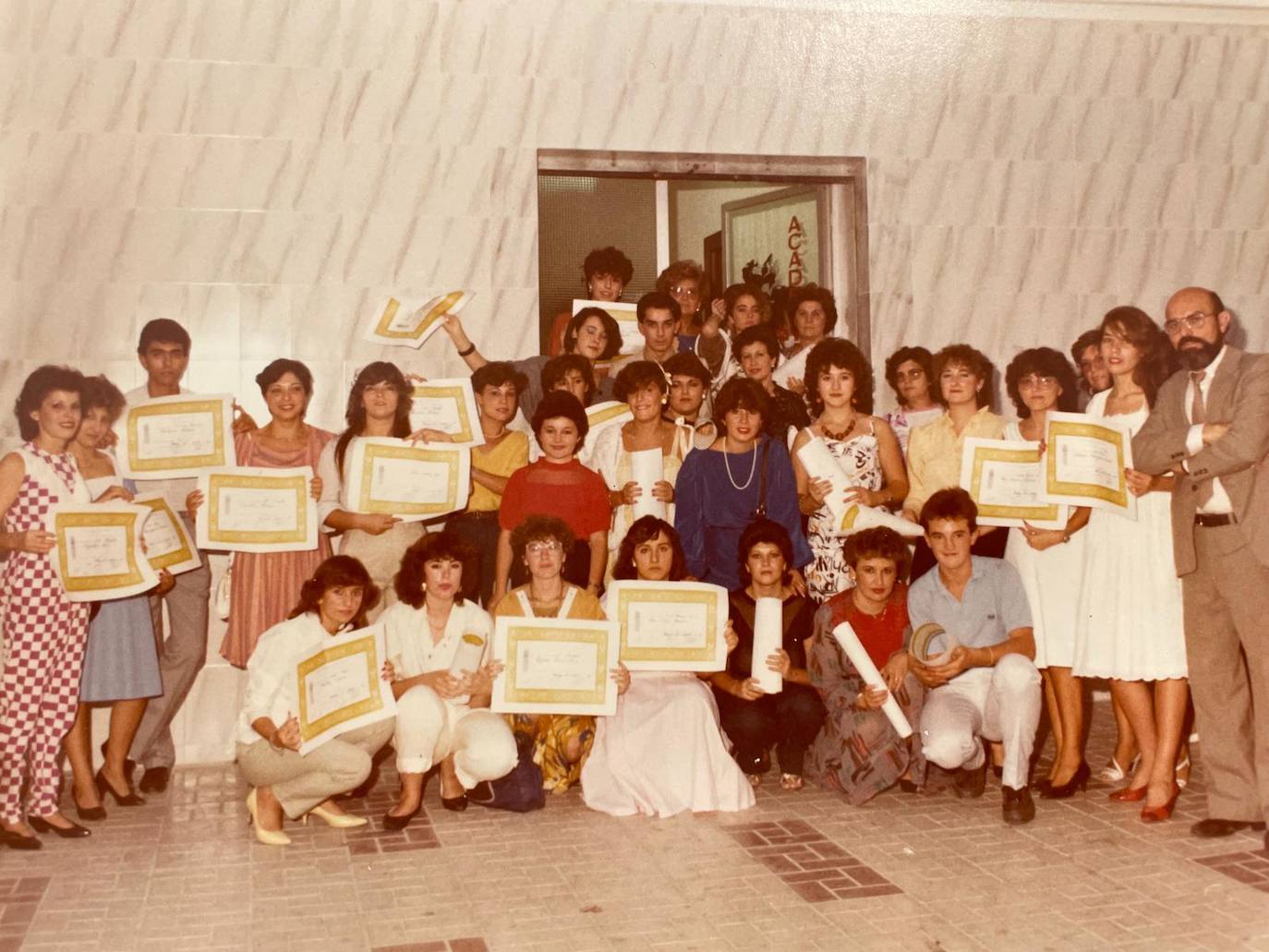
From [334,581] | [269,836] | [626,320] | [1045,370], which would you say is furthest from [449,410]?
[1045,370]

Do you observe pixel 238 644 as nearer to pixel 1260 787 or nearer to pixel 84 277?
pixel 84 277

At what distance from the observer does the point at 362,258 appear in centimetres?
730

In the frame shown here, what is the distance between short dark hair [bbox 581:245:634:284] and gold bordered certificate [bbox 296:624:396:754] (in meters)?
2.46

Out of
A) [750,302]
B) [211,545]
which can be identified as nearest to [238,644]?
[211,545]

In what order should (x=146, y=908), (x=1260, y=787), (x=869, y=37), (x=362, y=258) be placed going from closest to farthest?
(x=146, y=908) < (x=1260, y=787) < (x=362, y=258) < (x=869, y=37)

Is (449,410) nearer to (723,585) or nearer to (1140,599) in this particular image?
(723,585)

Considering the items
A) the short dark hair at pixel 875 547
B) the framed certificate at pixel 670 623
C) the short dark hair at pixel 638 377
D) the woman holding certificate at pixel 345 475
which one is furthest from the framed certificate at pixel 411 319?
the short dark hair at pixel 875 547

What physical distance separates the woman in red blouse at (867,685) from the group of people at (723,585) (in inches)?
0.5

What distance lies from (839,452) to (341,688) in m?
2.46

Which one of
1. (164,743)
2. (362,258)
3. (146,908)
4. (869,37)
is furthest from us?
(869,37)

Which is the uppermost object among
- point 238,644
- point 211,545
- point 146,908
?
point 211,545

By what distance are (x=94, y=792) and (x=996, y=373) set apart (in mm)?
5433

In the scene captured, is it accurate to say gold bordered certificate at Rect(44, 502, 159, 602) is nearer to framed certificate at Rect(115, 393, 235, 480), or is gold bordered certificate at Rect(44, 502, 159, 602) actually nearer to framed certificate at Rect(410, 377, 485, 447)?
framed certificate at Rect(115, 393, 235, 480)

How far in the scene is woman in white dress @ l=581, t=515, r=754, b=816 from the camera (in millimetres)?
5664
